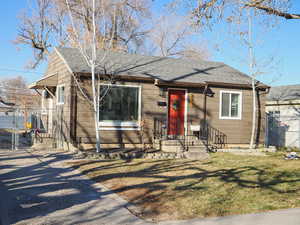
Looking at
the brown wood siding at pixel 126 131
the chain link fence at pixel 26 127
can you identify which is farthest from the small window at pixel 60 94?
the brown wood siding at pixel 126 131

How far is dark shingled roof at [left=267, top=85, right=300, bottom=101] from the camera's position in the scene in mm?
21734

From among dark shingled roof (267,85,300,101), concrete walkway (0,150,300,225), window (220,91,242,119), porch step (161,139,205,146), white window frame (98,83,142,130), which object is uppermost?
dark shingled roof (267,85,300,101)

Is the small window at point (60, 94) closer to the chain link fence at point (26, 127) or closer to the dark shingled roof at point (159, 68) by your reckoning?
the chain link fence at point (26, 127)

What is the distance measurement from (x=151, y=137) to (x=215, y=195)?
7.87 metres

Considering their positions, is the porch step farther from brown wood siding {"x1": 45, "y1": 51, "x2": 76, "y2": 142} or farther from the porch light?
brown wood siding {"x1": 45, "y1": 51, "x2": 76, "y2": 142}

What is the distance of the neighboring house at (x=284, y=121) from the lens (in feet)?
64.5

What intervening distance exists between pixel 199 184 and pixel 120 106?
6883 millimetres

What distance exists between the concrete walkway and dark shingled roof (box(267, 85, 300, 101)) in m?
16.2

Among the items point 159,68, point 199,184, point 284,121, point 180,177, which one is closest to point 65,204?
point 199,184

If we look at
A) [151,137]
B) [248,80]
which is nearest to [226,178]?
[151,137]

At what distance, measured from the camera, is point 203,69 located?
17938 mm

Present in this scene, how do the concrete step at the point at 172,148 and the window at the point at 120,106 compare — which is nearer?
the concrete step at the point at 172,148

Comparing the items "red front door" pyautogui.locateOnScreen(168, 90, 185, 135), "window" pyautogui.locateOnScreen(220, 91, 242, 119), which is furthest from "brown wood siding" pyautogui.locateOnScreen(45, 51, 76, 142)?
"window" pyautogui.locateOnScreen(220, 91, 242, 119)

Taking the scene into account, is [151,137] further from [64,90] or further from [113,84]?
[64,90]
